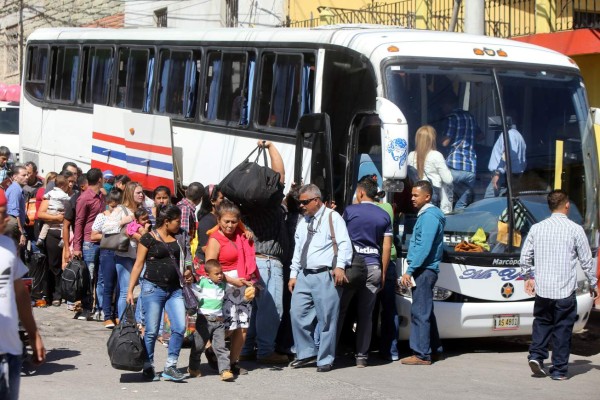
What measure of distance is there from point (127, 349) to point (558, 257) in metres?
3.99

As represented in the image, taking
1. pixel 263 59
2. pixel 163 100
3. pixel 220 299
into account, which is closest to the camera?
pixel 220 299

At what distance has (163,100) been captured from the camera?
637 inches

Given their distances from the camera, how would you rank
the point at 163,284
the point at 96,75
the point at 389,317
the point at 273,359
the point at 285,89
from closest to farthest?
the point at 163,284
the point at 273,359
the point at 389,317
the point at 285,89
the point at 96,75

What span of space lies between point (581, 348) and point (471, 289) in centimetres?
227

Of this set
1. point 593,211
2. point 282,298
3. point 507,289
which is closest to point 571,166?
point 593,211

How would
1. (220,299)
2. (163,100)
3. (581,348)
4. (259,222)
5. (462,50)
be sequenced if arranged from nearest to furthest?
(220,299) < (259,222) < (462,50) < (581,348) < (163,100)

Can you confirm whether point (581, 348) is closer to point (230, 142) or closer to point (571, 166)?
point (571, 166)

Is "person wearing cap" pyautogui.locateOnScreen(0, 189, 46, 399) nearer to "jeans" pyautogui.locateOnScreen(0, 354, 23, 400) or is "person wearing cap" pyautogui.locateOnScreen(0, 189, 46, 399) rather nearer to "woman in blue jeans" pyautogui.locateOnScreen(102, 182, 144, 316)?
"jeans" pyautogui.locateOnScreen(0, 354, 23, 400)

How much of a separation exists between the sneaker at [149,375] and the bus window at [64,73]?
1011 centimetres

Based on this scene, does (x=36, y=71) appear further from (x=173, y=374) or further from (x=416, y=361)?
(x=173, y=374)

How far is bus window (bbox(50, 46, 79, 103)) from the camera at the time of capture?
1919cm

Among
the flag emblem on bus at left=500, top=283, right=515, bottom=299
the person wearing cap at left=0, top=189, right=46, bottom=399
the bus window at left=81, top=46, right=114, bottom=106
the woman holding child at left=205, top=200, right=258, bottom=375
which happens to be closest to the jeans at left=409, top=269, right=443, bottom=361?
the flag emblem on bus at left=500, top=283, right=515, bottom=299

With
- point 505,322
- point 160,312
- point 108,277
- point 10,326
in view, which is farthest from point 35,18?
point 10,326

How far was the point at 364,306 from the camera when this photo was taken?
10.7 metres
